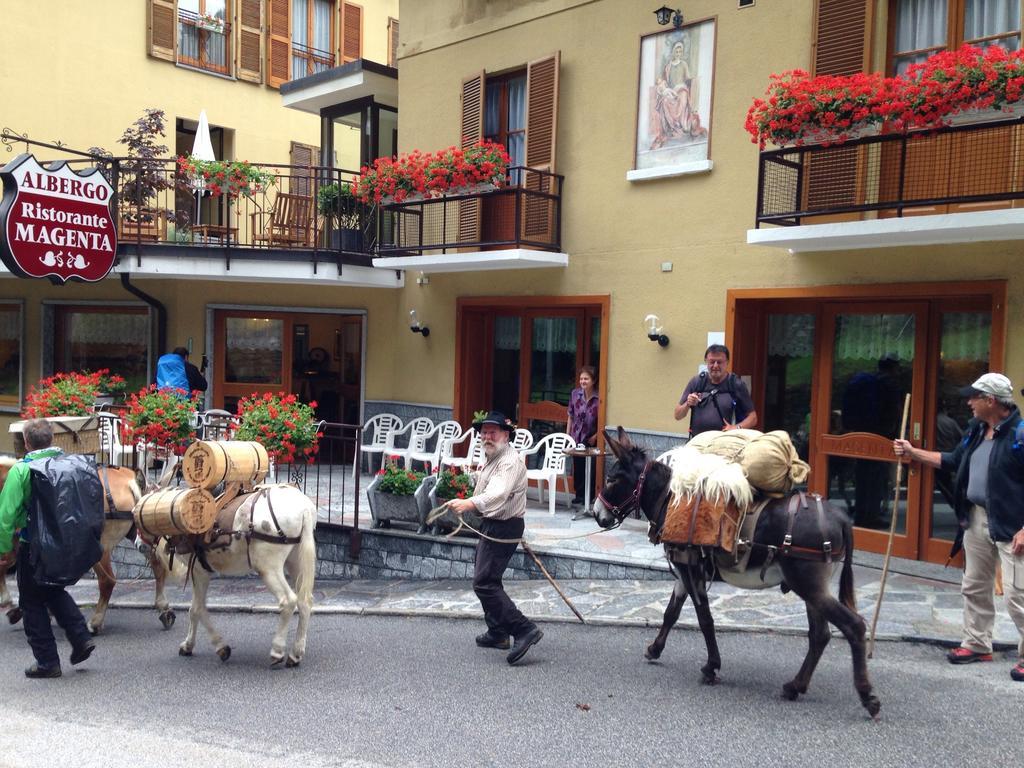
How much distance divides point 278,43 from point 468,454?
10.8 metres

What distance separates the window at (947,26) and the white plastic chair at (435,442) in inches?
261

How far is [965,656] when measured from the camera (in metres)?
6.14

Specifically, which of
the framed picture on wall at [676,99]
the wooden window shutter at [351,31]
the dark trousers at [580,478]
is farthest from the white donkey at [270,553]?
the wooden window shutter at [351,31]

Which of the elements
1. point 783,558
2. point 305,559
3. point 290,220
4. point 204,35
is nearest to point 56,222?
point 290,220

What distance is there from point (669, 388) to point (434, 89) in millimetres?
5752

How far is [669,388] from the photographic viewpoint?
10.3 m

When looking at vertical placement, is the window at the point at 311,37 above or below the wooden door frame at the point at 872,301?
above

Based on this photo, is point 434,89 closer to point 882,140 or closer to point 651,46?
point 651,46

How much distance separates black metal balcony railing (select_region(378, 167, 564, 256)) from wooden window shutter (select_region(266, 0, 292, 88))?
673cm

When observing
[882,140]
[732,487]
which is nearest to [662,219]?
[882,140]

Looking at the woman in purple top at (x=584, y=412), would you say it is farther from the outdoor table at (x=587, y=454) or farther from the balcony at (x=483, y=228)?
the balcony at (x=483, y=228)

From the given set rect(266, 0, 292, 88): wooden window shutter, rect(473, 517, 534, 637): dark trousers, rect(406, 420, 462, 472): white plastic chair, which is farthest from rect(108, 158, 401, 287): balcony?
rect(473, 517, 534, 637): dark trousers

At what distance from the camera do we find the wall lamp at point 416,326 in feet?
43.3

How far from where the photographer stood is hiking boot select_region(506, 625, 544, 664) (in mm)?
6266
